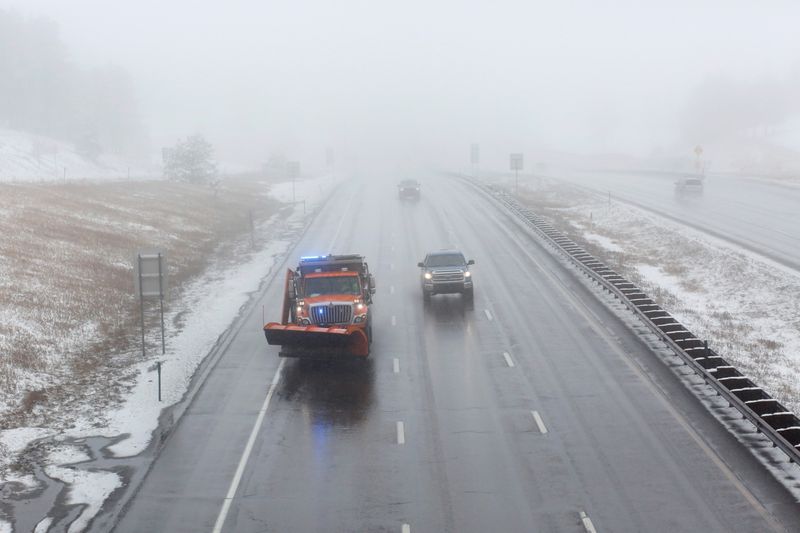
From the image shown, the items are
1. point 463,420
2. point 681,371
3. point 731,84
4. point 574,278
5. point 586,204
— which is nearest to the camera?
point 463,420

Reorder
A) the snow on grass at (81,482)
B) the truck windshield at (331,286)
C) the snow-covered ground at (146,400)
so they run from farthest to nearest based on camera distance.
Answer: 1. the truck windshield at (331,286)
2. the snow-covered ground at (146,400)
3. the snow on grass at (81,482)

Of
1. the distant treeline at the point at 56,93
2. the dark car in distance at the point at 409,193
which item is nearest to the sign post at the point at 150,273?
the dark car in distance at the point at 409,193

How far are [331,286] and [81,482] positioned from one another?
11282mm

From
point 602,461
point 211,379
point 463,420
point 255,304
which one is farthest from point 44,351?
point 602,461

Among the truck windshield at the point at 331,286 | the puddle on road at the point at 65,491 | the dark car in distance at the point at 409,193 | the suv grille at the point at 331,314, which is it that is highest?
the dark car in distance at the point at 409,193

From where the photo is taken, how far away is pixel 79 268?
115 ft

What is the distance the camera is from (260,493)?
1489 cm

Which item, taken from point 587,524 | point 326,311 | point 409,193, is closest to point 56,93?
point 409,193

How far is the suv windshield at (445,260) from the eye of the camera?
32531 mm

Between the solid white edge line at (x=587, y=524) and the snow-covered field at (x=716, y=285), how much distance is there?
893cm

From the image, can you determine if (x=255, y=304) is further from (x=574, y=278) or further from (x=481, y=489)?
(x=481, y=489)

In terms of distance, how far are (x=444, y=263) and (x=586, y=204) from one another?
4053 centimetres

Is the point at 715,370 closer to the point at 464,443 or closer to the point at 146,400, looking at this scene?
the point at 464,443

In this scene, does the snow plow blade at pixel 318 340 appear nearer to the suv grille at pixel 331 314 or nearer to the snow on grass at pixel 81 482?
the suv grille at pixel 331 314
